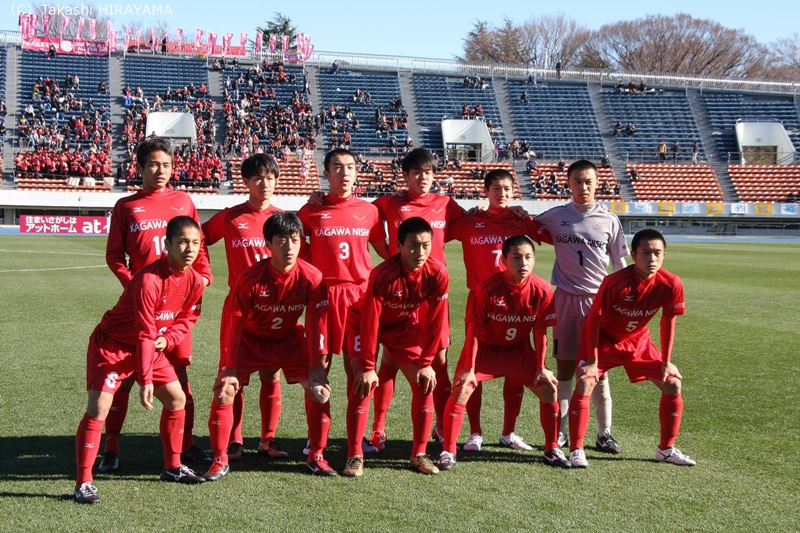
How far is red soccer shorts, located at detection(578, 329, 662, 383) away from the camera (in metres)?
5.89

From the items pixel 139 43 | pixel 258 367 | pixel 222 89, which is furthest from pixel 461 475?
pixel 139 43

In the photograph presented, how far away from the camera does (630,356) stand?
19.4ft

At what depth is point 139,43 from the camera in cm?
5344

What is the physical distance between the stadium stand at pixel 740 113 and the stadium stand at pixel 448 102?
49.3 ft

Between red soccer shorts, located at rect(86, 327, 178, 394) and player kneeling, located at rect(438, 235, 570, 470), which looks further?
player kneeling, located at rect(438, 235, 570, 470)

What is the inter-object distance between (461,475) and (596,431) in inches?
67.0

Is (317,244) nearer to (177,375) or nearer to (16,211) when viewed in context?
(177,375)

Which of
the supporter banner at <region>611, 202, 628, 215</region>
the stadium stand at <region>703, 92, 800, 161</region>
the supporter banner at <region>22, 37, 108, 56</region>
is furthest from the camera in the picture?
the stadium stand at <region>703, 92, 800, 161</region>

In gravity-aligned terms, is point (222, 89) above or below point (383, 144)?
above

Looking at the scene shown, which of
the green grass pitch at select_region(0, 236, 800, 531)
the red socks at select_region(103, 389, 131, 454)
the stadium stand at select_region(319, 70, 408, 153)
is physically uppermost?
the stadium stand at select_region(319, 70, 408, 153)

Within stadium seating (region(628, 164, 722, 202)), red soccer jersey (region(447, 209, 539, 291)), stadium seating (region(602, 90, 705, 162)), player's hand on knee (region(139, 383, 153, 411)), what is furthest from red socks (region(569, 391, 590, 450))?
stadium seating (region(602, 90, 705, 162))

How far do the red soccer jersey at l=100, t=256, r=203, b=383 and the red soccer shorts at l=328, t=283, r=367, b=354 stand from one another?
98cm

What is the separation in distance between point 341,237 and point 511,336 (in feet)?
4.88

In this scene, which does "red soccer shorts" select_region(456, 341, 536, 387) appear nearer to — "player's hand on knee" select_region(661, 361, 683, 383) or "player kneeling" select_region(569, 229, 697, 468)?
"player kneeling" select_region(569, 229, 697, 468)
